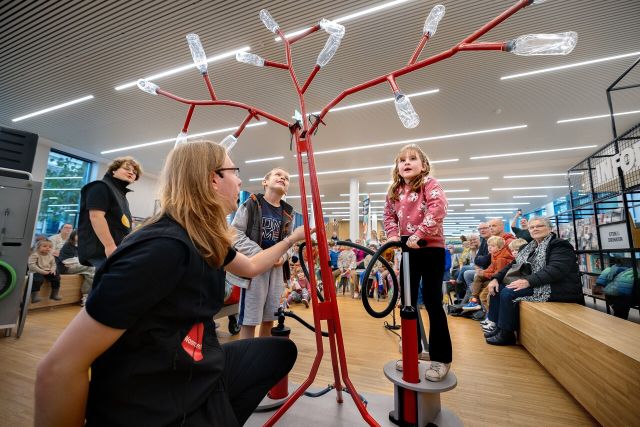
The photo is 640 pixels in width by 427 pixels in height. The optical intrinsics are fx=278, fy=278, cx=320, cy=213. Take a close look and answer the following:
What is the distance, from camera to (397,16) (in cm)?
352

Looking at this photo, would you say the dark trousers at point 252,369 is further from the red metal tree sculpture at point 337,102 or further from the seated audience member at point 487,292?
the seated audience member at point 487,292

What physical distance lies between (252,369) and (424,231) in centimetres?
102

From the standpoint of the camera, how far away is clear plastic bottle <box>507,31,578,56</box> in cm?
92

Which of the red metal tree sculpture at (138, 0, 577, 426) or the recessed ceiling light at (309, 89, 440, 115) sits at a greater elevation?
the recessed ceiling light at (309, 89, 440, 115)

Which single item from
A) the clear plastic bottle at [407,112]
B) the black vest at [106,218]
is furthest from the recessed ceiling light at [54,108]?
the clear plastic bottle at [407,112]

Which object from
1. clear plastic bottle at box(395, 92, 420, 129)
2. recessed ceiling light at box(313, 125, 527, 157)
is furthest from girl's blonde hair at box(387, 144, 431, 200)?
recessed ceiling light at box(313, 125, 527, 157)

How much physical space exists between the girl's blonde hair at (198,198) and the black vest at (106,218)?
48.8 inches

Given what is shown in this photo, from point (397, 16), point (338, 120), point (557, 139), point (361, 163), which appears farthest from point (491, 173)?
point (397, 16)

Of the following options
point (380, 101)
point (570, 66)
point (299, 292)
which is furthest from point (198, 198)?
point (570, 66)

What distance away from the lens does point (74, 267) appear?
179 inches

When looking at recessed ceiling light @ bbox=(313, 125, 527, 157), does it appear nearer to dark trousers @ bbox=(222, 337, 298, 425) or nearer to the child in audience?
the child in audience

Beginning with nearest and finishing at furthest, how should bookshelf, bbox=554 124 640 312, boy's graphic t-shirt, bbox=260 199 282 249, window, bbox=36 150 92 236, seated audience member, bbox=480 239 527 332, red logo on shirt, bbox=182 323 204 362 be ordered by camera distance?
red logo on shirt, bbox=182 323 204 362 < boy's graphic t-shirt, bbox=260 199 282 249 < bookshelf, bbox=554 124 640 312 < seated audience member, bbox=480 239 527 332 < window, bbox=36 150 92 236

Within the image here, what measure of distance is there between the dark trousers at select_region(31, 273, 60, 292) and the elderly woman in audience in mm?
5750

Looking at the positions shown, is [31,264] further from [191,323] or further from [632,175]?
[632,175]
